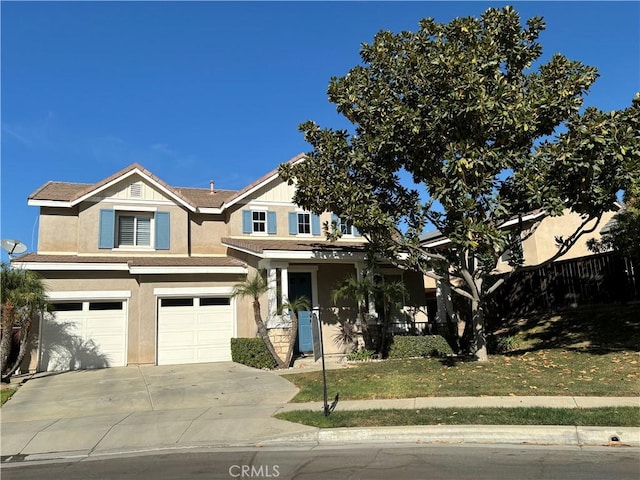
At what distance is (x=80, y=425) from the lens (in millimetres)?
9477

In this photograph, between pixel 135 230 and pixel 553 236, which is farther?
pixel 553 236

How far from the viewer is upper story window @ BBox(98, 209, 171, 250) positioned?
1875cm

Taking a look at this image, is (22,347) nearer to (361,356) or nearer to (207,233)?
(207,233)

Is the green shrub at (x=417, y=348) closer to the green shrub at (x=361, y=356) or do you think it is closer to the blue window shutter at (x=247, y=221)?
the green shrub at (x=361, y=356)

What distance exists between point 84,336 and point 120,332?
1095mm

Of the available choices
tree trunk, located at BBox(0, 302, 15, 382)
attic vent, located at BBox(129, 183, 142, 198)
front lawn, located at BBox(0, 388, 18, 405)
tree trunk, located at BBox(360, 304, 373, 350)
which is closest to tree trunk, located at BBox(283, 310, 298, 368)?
tree trunk, located at BBox(360, 304, 373, 350)

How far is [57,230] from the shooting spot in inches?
719

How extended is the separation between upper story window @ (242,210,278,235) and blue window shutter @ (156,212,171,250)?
2825mm

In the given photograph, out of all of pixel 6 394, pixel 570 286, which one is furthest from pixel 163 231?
pixel 570 286

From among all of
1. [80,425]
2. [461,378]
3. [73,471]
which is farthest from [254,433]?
[461,378]

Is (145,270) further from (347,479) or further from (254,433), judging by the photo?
(347,479)

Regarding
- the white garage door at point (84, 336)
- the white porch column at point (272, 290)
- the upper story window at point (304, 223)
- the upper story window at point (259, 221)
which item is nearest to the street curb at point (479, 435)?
the white porch column at point (272, 290)

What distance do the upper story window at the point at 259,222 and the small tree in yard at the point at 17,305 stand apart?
7.51 metres

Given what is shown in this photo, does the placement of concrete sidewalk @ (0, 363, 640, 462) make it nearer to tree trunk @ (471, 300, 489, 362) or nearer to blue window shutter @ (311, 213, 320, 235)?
tree trunk @ (471, 300, 489, 362)
